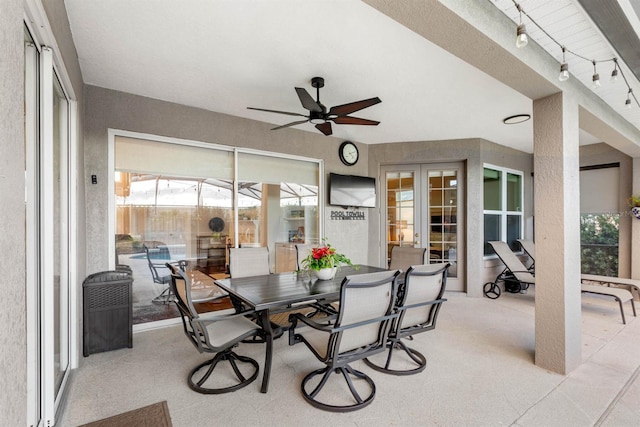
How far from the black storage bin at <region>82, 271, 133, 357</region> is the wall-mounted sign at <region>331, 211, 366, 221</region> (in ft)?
10.5

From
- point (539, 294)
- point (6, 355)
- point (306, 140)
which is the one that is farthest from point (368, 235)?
point (6, 355)

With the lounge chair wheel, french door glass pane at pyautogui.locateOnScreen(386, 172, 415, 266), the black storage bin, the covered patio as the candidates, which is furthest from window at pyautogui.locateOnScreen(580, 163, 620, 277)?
the black storage bin

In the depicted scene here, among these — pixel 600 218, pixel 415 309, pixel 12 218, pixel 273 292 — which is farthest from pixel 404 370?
pixel 600 218

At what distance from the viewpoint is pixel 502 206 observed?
20.0 feet

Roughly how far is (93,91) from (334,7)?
2923mm

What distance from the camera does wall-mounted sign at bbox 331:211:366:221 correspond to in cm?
541

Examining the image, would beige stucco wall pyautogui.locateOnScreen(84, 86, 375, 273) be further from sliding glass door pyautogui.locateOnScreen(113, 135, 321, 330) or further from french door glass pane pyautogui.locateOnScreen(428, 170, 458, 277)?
french door glass pane pyautogui.locateOnScreen(428, 170, 458, 277)

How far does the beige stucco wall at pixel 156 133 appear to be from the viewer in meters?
3.42

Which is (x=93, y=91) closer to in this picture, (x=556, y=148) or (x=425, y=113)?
(x=425, y=113)

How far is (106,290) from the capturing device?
3117mm

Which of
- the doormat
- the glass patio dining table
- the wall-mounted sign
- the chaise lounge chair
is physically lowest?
the chaise lounge chair

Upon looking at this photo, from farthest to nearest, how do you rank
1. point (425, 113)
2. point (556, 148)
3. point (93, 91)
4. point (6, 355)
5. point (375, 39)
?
point (425, 113) → point (93, 91) → point (556, 148) → point (375, 39) → point (6, 355)

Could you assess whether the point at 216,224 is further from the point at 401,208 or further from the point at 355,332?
the point at 401,208

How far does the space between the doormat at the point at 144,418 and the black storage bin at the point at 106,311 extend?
2019 millimetres
